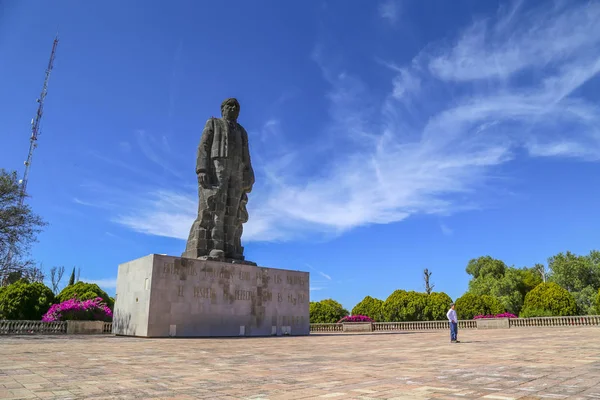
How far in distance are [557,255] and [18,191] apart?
2419 inches

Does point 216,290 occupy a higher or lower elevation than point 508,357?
higher

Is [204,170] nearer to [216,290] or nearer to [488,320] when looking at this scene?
[216,290]

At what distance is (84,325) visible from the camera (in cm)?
2195

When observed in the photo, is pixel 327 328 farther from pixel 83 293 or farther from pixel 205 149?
pixel 83 293

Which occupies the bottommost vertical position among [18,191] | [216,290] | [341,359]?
[341,359]

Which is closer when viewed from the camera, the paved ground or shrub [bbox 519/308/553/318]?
the paved ground

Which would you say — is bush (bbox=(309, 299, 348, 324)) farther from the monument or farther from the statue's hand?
the statue's hand

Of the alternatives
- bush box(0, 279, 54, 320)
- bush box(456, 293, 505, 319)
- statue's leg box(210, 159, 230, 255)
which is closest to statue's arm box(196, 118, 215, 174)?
statue's leg box(210, 159, 230, 255)

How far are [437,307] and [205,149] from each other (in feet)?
94.3

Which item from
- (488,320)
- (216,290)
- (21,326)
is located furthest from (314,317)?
(21,326)

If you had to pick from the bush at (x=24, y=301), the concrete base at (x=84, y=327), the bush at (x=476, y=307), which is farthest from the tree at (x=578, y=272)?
the bush at (x=24, y=301)

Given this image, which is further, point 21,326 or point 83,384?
point 21,326

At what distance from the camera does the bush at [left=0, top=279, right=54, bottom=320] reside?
30922 mm

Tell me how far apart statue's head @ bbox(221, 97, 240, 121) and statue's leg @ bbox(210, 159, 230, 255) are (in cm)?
281
